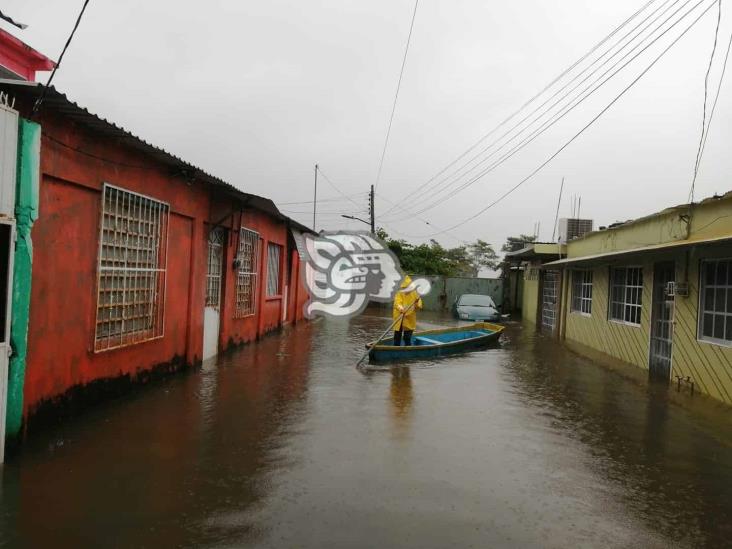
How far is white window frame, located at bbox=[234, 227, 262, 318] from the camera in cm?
1242

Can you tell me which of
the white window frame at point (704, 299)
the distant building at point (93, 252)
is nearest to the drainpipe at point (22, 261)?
the distant building at point (93, 252)

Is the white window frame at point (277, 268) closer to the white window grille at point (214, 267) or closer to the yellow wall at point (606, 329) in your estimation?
the white window grille at point (214, 267)

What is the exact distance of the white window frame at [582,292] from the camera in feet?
51.2

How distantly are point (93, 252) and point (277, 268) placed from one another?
35.2ft

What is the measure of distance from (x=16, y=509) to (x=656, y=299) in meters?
10.9

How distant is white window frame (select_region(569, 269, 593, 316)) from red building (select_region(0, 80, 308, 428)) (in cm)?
931

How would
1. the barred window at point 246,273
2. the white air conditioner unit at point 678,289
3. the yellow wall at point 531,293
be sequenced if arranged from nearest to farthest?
the white air conditioner unit at point 678,289 < the barred window at point 246,273 < the yellow wall at point 531,293

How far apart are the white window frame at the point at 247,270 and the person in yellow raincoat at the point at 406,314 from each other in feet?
11.7

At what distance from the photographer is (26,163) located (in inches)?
194

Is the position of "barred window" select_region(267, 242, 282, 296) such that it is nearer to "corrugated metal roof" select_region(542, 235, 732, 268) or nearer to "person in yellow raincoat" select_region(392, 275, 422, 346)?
"person in yellow raincoat" select_region(392, 275, 422, 346)

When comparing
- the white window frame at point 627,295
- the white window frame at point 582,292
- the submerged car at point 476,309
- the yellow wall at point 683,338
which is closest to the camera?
the yellow wall at point 683,338

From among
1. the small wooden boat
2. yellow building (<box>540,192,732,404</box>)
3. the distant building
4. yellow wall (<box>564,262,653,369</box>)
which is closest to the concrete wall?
yellow wall (<box>564,262,653,369</box>)

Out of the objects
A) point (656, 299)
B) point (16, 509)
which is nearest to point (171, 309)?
point (16, 509)

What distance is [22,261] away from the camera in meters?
4.96
